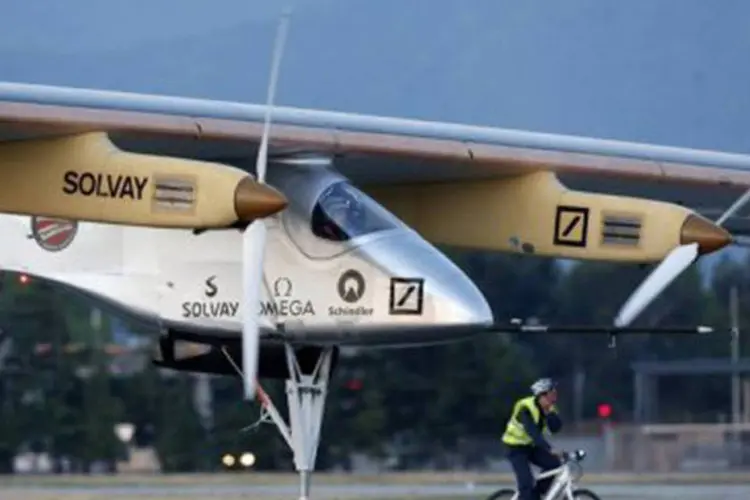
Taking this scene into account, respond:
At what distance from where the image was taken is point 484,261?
43.2 metres

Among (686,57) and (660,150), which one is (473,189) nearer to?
(660,150)

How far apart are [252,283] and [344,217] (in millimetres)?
1533

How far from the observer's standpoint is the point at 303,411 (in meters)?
26.7

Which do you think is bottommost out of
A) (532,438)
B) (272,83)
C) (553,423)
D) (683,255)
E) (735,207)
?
(532,438)

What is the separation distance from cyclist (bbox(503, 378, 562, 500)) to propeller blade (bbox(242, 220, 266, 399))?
2.31 metres

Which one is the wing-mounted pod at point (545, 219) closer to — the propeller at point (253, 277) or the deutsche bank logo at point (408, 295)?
the deutsche bank logo at point (408, 295)

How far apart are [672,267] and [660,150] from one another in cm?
252

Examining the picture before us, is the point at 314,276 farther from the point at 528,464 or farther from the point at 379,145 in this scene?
the point at 528,464

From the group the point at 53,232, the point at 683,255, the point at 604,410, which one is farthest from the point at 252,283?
the point at 604,410

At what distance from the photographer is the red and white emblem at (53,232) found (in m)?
28.3

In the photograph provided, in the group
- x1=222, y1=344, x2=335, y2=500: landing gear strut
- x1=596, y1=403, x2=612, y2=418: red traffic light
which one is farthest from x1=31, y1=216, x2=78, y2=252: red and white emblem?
x1=596, y1=403, x2=612, y2=418: red traffic light

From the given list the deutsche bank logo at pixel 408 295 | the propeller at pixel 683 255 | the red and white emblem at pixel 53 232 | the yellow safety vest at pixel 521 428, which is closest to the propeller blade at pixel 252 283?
the deutsche bank logo at pixel 408 295

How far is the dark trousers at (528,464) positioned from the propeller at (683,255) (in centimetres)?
266

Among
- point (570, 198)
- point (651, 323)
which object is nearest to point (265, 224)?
point (570, 198)
